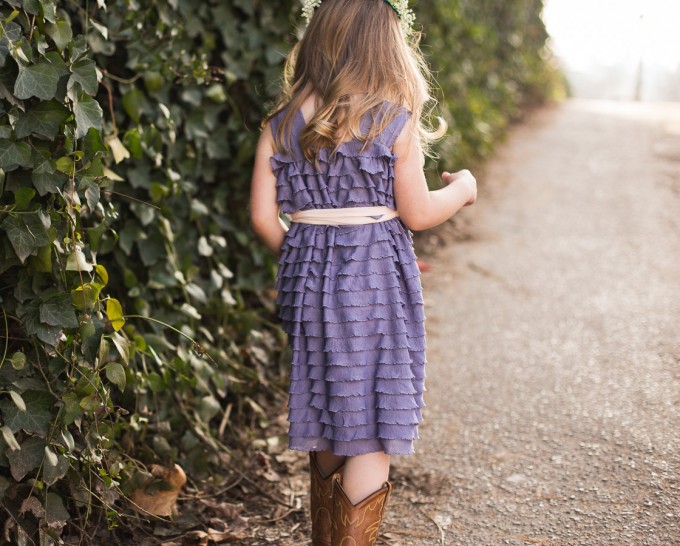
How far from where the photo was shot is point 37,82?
178 centimetres

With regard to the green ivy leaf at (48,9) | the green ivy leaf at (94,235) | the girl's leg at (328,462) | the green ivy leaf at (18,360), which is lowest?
the girl's leg at (328,462)

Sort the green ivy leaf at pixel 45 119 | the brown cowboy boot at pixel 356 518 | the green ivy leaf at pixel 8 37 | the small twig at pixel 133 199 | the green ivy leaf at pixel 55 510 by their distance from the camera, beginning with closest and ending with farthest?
1. the green ivy leaf at pixel 8 37
2. the green ivy leaf at pixel 45 119
3. the green ivy leaf at pixel 55 510
4. the brown cowboy boot at pixel 356 518
5. the small twig at pixel 133 199

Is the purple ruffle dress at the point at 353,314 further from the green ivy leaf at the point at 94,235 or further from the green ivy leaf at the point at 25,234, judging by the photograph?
the green ivy leaf at the point at 25,234

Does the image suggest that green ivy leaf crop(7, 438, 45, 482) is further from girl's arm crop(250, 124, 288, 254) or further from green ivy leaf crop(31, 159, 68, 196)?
girl's arm crop(250, 124, 288, 254)

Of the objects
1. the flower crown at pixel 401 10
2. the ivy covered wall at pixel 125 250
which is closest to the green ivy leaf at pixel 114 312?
the ivy covered wall at pixel 125 250

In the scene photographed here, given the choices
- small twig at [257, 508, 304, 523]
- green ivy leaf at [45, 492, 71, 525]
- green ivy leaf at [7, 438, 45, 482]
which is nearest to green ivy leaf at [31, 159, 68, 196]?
green ivy leaf at [7, 438, 45, 482]

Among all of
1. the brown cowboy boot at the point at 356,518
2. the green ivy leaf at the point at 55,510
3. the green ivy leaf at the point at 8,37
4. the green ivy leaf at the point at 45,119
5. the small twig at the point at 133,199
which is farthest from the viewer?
the small twig at the point at 133,199

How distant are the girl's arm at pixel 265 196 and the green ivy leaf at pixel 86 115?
1.36 feet

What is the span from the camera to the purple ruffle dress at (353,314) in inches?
79.6

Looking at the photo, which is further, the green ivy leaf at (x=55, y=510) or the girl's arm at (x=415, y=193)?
the girl's arm at (x=415, y=193)

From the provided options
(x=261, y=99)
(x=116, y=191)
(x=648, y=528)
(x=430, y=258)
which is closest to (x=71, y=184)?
(x=116, y=191)

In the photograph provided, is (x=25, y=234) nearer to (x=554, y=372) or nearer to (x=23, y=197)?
(x=23, y=197)

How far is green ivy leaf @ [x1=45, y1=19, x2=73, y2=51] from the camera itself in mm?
1863

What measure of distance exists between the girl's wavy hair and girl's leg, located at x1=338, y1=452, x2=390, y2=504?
0.76m
